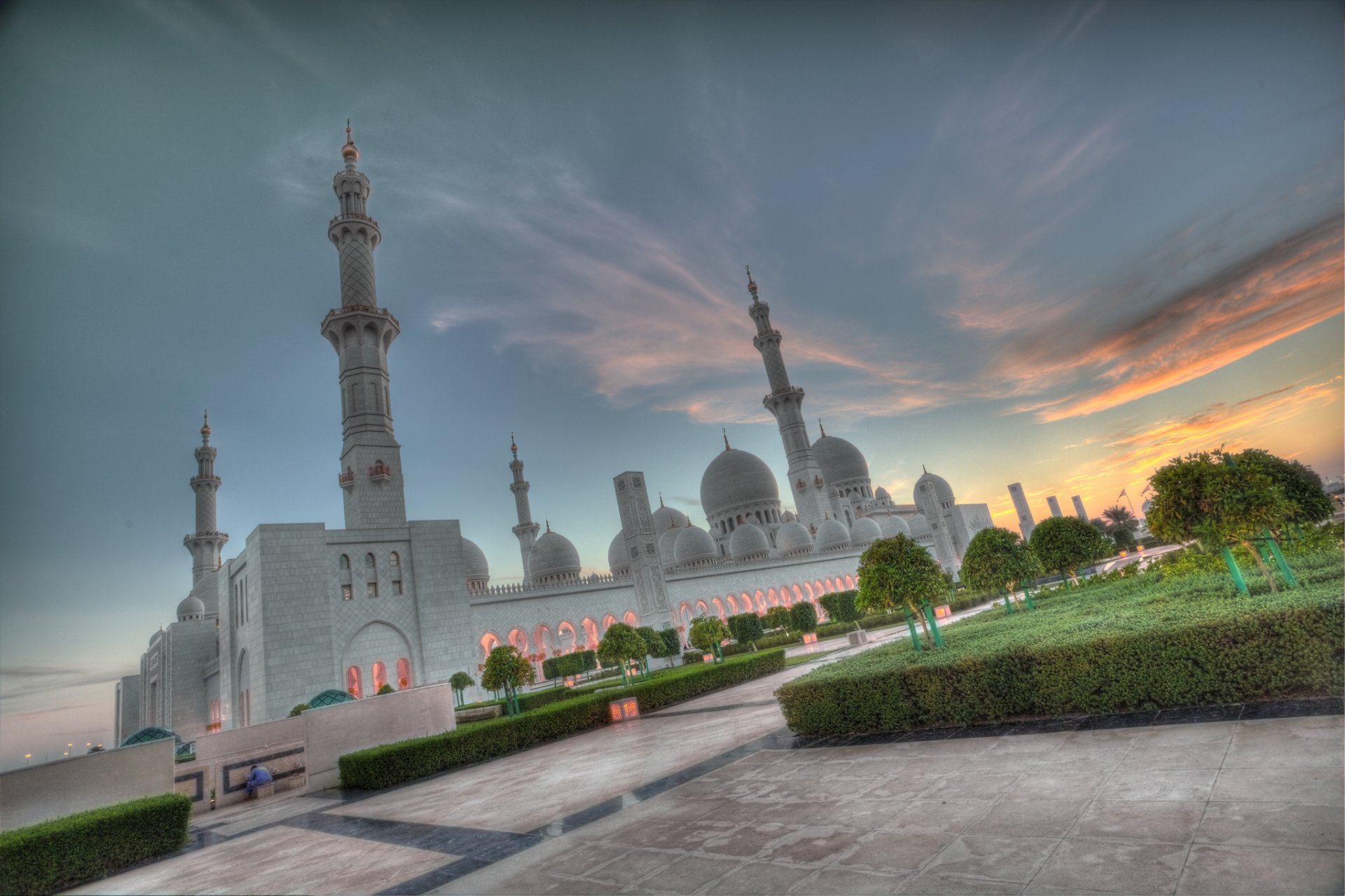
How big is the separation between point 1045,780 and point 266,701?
1085 inches

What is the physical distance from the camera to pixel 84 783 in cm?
1116

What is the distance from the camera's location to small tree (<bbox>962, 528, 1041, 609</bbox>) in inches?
579

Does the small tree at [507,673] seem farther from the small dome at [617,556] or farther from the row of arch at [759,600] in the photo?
the small dome at [617,556]

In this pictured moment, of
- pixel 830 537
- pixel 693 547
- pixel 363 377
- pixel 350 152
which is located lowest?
pixel 830 537

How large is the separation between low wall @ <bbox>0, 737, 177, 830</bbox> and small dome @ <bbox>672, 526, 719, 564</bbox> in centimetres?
3756

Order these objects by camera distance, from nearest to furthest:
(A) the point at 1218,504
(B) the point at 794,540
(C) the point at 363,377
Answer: (A) the point at 1218,504
(C) the point at 363,377
(B) the point at 794,540

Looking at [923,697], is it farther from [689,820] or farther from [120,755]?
[120,755]

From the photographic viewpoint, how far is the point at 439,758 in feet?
42.2

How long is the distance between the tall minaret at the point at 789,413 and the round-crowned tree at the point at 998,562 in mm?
35653

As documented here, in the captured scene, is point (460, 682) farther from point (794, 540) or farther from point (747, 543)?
point (794, 540)

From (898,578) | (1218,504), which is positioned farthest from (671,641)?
(1218,504)

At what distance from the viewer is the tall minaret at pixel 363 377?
29.6 metres

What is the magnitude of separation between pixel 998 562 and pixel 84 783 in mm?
18547

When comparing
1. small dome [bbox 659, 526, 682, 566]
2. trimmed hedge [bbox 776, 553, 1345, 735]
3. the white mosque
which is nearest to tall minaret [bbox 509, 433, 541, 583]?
the white mosque
